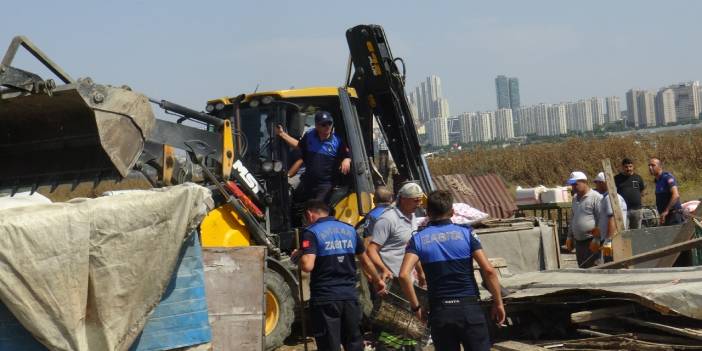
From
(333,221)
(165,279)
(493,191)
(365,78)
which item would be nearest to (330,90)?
(365,78)

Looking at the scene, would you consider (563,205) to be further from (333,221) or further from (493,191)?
(333,221)

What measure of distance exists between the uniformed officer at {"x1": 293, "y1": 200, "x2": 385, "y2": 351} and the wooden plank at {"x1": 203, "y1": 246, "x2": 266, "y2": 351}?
0.53 meters

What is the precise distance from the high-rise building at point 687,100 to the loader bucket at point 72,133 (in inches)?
4734

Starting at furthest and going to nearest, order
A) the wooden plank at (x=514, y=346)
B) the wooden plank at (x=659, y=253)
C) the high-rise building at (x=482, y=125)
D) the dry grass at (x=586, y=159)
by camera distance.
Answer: the high-rise building at (x=482, y=125) → the dry grass at (x=586, y=159) → the wooden plank at (x=659, y=253) → the wooden plank at (x=514, y=346)

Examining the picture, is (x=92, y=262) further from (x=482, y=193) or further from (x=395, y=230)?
(x=482, y=193)

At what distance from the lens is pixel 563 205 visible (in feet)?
64.1

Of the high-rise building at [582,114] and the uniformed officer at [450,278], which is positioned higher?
the high-rise building at [582,114]

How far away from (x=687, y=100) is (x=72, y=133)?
127862 millimetres

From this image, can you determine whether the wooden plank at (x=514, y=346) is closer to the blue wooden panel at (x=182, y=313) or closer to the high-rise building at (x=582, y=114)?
the blue wooden panel at (x=182, y=313)

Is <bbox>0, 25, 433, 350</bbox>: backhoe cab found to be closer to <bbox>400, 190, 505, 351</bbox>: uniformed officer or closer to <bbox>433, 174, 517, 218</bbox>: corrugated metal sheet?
<bbox>400, 190, 505, 351</bbox>: uniformed officer

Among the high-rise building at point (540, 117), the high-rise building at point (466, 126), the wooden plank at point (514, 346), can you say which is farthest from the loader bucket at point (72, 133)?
the high-rise building at point (540, 117)

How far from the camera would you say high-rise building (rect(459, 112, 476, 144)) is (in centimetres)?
14650

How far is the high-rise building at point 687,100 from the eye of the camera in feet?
405

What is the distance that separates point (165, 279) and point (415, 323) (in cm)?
228
